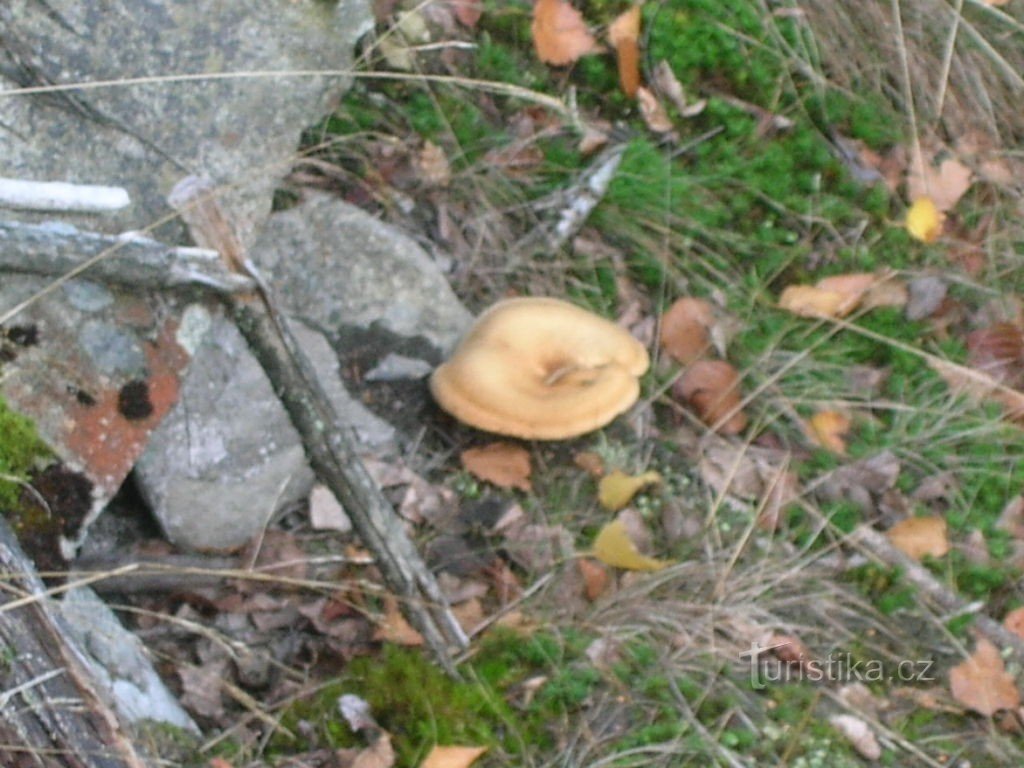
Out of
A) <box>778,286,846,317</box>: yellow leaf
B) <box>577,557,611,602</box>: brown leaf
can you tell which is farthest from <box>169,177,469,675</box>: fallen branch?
<box>778,286,846,317</box>: yellow leaf

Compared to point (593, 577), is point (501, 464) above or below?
above

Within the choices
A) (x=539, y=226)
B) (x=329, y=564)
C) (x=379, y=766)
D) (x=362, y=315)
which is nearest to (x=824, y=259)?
(x=539, y=226)

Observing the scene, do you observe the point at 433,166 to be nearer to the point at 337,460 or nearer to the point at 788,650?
the point at 337,460

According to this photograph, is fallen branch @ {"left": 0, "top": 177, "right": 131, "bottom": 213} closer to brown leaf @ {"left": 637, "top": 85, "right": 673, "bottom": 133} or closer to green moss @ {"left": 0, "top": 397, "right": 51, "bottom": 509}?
green moss @ {"left": 0, "top": 397, "right": 51, "bottom": 509}

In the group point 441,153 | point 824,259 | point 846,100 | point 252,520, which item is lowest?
point 824,259

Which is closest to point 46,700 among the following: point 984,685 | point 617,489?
point 617,489

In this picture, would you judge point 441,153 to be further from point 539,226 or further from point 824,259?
point 824,259

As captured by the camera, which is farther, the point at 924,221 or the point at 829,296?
the point at 924,221
